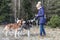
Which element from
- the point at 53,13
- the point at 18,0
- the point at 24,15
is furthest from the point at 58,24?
the point at 18,0

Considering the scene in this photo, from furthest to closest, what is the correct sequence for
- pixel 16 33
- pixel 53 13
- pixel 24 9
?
pixel 24 9 → pixel 53 13 → pixel 16 33

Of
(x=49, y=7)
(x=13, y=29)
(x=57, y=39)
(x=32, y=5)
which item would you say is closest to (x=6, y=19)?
(x=32, y=5)

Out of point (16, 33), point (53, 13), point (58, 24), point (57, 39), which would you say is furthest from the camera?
point (53, 13)

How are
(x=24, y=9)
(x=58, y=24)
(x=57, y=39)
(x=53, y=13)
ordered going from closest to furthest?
(x=57, y=39) < (x=58, y=24) < (x=53, y=13) < (x=24, y=9)

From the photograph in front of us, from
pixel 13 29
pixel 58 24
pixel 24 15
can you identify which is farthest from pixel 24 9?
pixel 13 29

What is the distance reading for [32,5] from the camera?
24.2m

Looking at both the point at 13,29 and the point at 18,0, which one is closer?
the point at 13,29

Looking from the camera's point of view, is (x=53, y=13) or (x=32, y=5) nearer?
(x=53, y=13)

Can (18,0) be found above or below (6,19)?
above

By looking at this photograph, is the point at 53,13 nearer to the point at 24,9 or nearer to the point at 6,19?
the point at 24,9

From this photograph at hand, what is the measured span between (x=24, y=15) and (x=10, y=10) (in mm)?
2153

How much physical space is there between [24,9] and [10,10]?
6.17ft

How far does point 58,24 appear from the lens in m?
19.9

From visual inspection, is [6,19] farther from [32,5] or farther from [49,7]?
[49,7]
